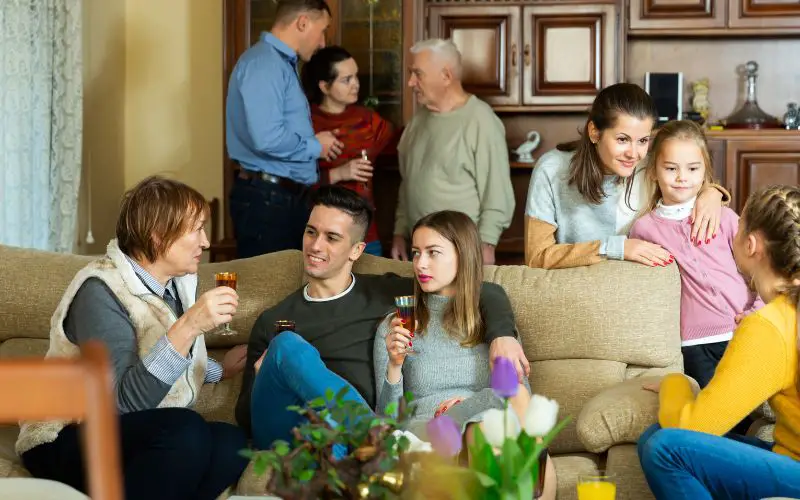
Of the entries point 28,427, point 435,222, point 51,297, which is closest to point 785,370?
point 435,222

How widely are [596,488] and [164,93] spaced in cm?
399

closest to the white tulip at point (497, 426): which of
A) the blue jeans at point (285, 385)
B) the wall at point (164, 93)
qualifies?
the blue jeans at point (285, 385)

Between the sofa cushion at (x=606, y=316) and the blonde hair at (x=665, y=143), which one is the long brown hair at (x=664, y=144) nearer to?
the blonde hair at (x=665, y=143)

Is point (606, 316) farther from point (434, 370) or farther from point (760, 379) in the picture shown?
point (760, 379)

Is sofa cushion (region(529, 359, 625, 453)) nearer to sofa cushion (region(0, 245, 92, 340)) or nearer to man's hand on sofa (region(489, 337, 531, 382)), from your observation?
man's hand on sofa (region(489, 337, 531, 382))

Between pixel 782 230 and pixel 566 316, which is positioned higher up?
pixel 782 230

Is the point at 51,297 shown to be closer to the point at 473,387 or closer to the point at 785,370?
the point at 473,387

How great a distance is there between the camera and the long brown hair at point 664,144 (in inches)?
128

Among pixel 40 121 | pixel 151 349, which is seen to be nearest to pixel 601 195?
pixel 151 349

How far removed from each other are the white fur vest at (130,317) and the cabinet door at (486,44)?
8.51 ft

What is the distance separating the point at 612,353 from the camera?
314cm

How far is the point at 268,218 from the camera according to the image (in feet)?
14.5

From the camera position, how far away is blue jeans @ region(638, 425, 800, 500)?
2361 millimetres

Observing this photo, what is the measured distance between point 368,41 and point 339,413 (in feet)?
11.0
